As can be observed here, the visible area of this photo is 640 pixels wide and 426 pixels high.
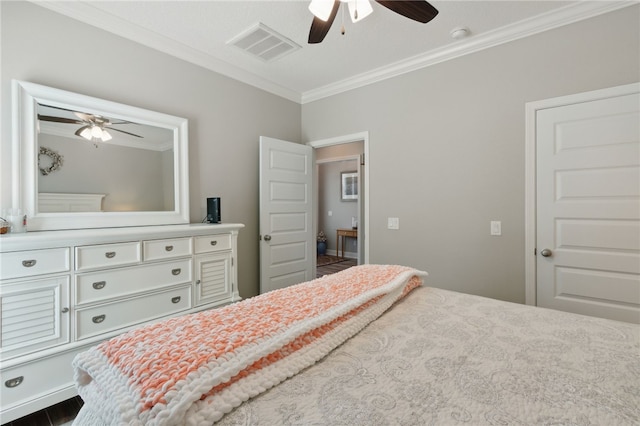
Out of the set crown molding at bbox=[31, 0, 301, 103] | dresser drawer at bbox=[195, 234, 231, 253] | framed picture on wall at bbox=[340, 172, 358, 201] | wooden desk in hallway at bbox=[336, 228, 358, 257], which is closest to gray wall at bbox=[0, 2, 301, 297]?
crown molding at bbox=[31, 0, 301, 103]

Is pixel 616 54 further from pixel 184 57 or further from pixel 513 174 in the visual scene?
pixel 184 57

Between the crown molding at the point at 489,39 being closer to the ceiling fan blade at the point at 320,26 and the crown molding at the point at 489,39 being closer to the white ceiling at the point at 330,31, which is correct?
the white ceiling at the point at 330,31

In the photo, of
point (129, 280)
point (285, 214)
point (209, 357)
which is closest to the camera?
point (209, 357)

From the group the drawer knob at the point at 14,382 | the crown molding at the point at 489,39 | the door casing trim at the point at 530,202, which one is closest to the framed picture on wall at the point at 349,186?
the crown molding at the point at 489,39

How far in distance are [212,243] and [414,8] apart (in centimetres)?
219

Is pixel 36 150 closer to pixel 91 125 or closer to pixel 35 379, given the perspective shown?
pixel 91 125

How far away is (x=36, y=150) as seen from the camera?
2006 millimetres

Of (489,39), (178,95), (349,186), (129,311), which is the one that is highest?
(489,39)

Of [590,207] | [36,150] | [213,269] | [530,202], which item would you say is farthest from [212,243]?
[590,207]

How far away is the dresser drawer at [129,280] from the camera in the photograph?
6.14ft

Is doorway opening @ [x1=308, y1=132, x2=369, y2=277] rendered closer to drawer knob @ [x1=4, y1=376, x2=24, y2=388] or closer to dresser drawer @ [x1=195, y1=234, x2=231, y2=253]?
dresser drawer @ [x1=195, y1=234, x2=231, y2=253]

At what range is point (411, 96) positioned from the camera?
301cm

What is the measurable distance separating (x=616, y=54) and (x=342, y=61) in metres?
2.08

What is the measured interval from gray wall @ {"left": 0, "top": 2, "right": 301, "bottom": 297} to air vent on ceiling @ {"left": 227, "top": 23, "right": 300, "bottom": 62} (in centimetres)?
53
